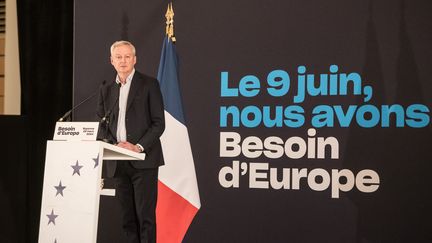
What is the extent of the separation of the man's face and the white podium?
1.01 m

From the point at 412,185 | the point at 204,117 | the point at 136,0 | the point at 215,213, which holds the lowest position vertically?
the point at 215,213

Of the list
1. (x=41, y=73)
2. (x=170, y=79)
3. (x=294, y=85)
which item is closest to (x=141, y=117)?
(x=170, y=79)

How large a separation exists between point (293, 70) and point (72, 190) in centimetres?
203

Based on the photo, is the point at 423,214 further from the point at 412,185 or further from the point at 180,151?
the point at 180,151

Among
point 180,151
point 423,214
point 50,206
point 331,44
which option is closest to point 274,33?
point 331,44

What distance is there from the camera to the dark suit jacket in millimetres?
4473

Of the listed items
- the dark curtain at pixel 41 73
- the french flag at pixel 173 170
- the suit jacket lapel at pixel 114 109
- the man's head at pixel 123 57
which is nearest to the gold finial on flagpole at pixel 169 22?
the french flag at pixel 173 170

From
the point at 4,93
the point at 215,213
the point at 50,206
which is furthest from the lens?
the point at 4,93

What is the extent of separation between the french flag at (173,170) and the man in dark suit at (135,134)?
0.54 meters

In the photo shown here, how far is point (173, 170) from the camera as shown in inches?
203

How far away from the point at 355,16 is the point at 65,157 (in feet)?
7.84

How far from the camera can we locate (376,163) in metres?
4.43

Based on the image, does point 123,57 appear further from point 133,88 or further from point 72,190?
point 72,190

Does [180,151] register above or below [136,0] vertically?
below
